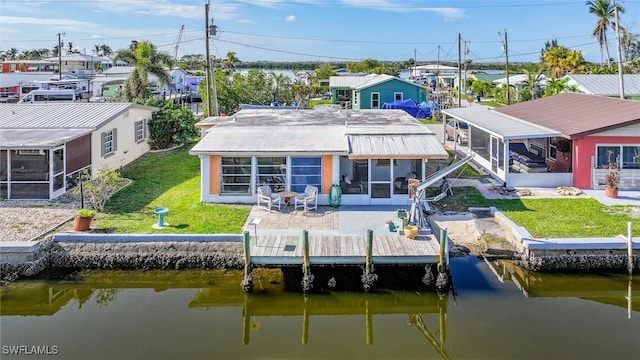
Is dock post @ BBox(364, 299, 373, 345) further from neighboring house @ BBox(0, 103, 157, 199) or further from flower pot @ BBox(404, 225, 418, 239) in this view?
neighboring house @ BBox(0, 103, 157, 199)

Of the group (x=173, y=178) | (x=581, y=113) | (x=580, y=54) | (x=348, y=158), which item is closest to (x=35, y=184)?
(x=173, y=178)

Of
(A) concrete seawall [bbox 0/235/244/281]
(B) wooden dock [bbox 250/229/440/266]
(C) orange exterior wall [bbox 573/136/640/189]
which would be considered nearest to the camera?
(B) wooden dock [bbox 250/229/440/266]

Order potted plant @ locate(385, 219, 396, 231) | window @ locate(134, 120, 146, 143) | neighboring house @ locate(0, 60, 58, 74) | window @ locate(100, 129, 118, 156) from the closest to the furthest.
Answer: potted plant @ locate(385, 219, 396, 231), window @ locate(100, 129, 118, 156), window @ locate(134, 120, 146, 143), neighboring house @ locate(0, 60, 58, 74)

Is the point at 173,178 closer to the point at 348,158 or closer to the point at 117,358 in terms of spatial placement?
the point at 348,158

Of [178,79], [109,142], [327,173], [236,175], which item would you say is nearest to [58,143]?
[109,142]

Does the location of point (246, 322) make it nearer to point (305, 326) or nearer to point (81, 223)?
point (305, 326)

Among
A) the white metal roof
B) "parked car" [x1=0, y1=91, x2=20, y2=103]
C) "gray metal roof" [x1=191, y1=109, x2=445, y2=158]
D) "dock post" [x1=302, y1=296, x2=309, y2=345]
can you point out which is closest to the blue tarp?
the white metal roof

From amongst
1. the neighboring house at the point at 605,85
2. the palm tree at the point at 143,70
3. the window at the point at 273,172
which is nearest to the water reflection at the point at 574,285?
the window at the point at 273,172
